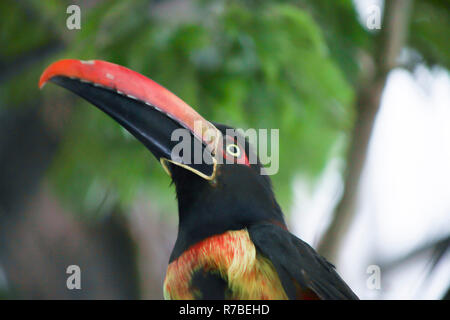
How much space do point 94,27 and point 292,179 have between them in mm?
1258

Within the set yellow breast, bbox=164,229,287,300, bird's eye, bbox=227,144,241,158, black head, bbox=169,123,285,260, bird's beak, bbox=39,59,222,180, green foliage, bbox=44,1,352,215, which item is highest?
green foliage, bbox=44,1,352,215

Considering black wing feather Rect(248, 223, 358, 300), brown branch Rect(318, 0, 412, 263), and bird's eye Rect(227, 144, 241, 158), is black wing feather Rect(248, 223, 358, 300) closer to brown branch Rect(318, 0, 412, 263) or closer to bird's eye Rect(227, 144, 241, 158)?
bird's eye Rect(227, 144, 241, 158)

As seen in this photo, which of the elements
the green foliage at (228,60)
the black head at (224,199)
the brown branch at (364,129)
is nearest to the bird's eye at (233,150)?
the black head at (224,199)

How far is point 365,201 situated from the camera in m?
2.59

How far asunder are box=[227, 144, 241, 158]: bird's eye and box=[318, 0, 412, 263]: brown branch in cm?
80

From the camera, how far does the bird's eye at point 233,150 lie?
5.14ft

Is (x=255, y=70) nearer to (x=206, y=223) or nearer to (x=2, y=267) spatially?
(x=206, y=223)

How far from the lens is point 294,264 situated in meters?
1.38

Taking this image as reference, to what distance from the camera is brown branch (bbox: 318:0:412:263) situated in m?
2.25

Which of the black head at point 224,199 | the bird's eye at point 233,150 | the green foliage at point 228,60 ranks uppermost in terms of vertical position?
the green foliage at point 228,60

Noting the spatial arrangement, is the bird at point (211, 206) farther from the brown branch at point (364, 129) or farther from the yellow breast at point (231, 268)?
the brown branch at point (364, 129)

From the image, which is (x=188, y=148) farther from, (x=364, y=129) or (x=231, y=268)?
(x=364, y=129)

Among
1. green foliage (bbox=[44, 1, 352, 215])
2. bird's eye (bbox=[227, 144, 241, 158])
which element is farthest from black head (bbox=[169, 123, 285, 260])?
green foliage (bbox=[44, 1, 352, 215])

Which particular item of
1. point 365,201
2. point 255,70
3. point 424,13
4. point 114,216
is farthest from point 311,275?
point 114,216
